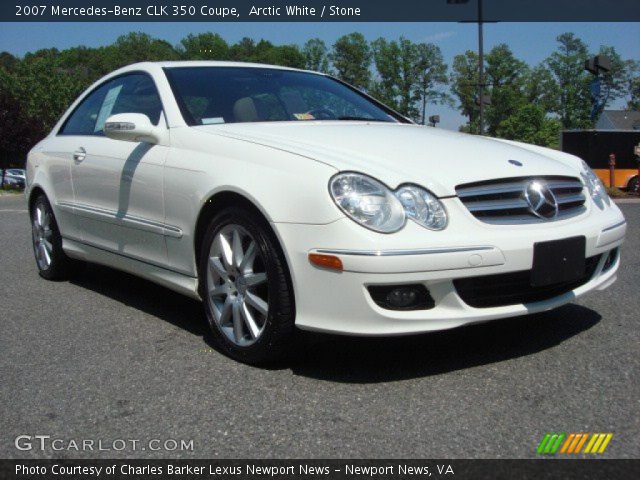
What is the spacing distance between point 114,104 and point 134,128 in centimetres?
96

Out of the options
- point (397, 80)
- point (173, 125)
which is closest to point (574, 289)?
point (173, 125)

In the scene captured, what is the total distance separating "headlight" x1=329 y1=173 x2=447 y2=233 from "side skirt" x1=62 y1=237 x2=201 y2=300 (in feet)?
3.62

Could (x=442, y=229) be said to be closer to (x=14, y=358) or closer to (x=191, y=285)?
(x=191, y=285)

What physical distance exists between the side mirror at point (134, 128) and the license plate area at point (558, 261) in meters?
2.03

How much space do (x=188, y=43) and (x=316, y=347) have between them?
334 feet

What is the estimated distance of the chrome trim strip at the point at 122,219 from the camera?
151 inches

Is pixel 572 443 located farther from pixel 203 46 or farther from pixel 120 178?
pixel 203 46

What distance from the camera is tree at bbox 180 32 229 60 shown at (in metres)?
93.8

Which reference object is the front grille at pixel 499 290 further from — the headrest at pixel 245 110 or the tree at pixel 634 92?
the tree at pixel 634 92

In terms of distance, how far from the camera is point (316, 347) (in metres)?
3.67

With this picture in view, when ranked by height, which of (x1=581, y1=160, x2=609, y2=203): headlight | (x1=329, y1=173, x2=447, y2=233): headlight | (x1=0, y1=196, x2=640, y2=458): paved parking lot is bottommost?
(x1=0, y1=196, x2=640, y2=458): paved parking lot

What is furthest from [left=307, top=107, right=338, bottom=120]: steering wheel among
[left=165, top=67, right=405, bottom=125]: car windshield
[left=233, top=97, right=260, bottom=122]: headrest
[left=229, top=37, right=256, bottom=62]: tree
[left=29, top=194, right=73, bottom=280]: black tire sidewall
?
[left=229, top=37, right=256, bottom=62]: tree

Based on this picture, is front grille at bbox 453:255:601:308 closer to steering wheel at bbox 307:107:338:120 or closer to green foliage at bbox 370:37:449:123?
steering wheel at bbox 307:107:338:120

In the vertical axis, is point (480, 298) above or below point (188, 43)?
below
